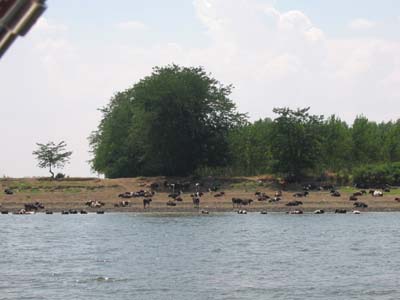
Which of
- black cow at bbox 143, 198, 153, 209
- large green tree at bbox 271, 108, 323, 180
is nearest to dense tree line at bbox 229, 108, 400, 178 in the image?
large green tree at bbox 271, 108, 323, 180

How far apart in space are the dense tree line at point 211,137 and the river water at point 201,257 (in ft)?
67.0

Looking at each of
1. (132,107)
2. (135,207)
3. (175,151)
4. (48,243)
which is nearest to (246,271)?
(48,243)

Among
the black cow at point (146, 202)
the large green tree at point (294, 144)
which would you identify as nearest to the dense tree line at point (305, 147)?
the large green tree at point (294, 144)

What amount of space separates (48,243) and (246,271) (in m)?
18.7

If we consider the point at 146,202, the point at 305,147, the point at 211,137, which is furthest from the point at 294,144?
the point at 146,202

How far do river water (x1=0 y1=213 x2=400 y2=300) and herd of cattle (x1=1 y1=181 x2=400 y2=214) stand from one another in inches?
167

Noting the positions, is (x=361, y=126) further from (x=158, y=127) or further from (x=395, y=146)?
(x=158, y=127)

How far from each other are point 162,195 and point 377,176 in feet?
72.4

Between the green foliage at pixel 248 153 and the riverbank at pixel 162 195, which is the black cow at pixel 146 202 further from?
the green foliage at pixel 248 153

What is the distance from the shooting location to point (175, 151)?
96.6 m

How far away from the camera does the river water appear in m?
29.6

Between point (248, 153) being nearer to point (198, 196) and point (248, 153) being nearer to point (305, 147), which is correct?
point (305, 147)

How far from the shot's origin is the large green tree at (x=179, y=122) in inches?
3804

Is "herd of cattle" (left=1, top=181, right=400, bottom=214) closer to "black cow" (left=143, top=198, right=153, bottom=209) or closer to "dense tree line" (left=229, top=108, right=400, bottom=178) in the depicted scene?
"black cow" (left=143, top=198, right=153, bottom=209)
